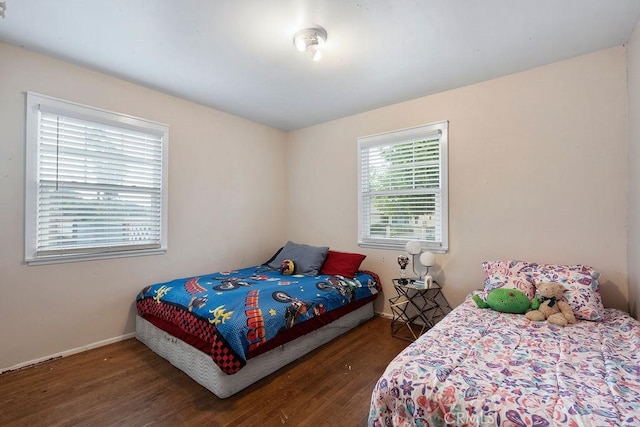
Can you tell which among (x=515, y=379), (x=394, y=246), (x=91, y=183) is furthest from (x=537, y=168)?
(x=91, y=183)

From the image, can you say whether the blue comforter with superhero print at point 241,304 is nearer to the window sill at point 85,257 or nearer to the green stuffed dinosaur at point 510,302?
the window sill at point 85,257

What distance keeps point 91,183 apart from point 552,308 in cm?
396

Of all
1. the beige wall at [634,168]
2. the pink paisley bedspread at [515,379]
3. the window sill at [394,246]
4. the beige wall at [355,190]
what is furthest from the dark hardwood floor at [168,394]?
the beige wall at [634,168]

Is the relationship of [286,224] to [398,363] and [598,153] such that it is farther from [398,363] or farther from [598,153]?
[598,153]

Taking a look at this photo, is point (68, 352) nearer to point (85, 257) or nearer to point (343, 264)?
point (85, 257)

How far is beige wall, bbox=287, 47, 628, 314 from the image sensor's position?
229 cm

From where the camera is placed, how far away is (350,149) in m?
3.81

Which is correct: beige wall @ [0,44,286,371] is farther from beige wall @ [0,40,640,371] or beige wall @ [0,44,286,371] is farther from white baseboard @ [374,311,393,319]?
white baseboard @ [374,311,393,319]

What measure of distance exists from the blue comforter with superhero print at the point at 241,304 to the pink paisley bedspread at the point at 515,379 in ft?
3.26

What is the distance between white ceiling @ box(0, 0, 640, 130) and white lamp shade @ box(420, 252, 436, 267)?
175 centimetres

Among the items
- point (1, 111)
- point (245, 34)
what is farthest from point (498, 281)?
point (1, 111)

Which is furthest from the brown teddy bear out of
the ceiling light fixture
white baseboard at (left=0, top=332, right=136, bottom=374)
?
white baseboard at (left=0, top=332, right=136, bottom=374)

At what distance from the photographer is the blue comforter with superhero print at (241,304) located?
195 centimetres

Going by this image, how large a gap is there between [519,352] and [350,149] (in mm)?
2858
